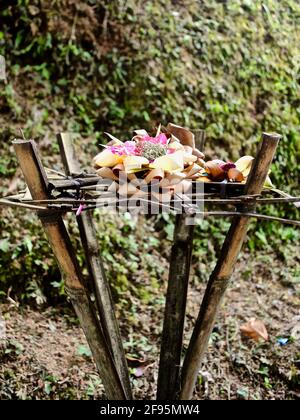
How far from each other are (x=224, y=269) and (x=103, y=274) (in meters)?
0.77

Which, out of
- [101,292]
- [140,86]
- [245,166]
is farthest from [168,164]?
[140,86]

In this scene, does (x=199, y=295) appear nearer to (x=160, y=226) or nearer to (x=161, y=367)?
(x=160, y=226)

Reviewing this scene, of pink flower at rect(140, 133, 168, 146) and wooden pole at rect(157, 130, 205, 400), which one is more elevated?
pink flower at rect(140, 133, 168, 146)

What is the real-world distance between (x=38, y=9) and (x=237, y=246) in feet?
11.1

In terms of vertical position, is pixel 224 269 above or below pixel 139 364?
above

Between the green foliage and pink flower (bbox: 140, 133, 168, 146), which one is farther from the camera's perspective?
the green foliage

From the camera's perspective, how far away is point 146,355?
3.50m

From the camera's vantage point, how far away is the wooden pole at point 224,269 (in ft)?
6.45

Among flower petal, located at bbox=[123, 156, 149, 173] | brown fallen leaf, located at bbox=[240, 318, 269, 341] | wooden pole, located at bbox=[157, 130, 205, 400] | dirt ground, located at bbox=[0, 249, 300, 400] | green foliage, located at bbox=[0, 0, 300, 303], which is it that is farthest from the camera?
green foliage, located at bbox=[0, 0, 300, 303]

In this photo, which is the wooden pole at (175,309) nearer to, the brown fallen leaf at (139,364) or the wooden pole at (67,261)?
the wooden pole at (67,261)

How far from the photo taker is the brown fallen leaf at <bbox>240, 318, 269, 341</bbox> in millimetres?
3773

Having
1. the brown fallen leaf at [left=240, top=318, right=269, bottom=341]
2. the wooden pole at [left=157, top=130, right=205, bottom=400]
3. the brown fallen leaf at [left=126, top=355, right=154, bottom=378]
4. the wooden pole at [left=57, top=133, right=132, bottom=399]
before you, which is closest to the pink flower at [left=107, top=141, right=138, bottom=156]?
the wooden pole at [left=157, top=130, right=205, bottom=400]

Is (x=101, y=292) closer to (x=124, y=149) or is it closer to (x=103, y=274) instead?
(x=103, y=274)

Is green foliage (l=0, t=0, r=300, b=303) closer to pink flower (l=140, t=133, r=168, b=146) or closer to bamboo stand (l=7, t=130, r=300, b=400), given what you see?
bamboo stand (l=7, t=130, r=300, b=400)
